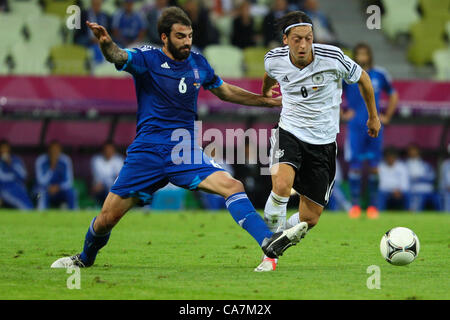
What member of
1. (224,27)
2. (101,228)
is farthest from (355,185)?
(101,228)

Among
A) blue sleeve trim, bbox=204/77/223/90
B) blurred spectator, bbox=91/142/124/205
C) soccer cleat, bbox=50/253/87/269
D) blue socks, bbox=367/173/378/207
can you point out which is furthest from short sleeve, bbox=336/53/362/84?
blurred spectator, bbox=91/142/124/205

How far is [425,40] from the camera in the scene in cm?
2116

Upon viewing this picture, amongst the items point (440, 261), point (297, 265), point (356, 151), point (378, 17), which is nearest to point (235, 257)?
point (297, 265)

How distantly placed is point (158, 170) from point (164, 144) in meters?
0.24

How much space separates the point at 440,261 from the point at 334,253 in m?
1.24

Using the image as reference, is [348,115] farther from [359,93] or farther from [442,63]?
[442,63]

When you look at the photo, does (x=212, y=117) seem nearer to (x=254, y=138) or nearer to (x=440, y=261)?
(x=254, y=138)

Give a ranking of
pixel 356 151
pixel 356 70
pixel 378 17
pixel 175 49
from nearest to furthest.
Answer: pixel 175 49 → pixel 356 70 → pixel 356 151 → pixel 378 17

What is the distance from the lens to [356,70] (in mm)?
8500

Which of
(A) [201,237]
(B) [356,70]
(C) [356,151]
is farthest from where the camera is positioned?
(C) [356,151]

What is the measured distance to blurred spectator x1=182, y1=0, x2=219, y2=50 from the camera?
18.6 metres

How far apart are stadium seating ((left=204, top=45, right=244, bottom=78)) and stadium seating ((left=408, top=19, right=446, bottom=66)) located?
4703mm

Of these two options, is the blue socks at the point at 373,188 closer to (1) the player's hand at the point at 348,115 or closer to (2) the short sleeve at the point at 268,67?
(1) the player's hand at the point at 348,115

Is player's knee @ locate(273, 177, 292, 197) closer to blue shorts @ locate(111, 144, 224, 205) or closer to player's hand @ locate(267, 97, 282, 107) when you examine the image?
blue shorts @ locate(111, 144, 224, 205)
